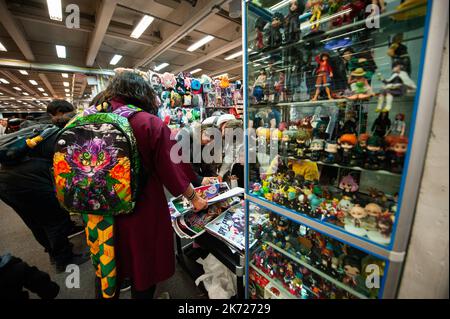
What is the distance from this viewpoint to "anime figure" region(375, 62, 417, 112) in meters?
0.73

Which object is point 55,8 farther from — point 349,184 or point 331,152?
point 349,184

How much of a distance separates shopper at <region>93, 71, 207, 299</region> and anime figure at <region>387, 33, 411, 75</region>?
3.52 ft

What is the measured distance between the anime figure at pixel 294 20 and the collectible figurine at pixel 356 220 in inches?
39.1

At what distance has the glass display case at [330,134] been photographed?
0.80m

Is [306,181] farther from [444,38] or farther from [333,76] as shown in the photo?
[444,38]

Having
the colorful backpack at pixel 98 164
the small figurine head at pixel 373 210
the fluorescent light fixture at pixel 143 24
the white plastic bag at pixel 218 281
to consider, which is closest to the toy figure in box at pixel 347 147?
the small figurine head at pixel 373 210

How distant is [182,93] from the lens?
9.86ft

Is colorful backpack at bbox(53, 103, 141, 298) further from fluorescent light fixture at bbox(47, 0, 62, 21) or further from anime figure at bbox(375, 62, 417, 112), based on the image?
fluorescent light fixture at bbox(47, 0, 62, 21)

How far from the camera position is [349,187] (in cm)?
106

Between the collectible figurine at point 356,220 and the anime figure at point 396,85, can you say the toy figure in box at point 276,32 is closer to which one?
the anime figure at point 396,85

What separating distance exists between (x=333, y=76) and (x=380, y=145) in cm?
46

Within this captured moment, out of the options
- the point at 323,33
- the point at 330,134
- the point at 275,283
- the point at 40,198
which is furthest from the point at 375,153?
the point at 40,198

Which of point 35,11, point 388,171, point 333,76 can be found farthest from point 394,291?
point 35,11

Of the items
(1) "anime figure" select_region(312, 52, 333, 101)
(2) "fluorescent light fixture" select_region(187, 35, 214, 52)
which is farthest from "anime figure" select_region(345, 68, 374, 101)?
(2) "fluorescent light fixture" select_region(187, 35, 214, 52)
